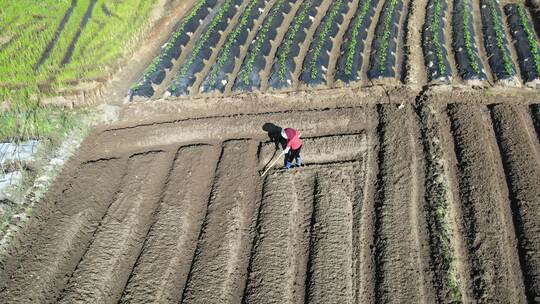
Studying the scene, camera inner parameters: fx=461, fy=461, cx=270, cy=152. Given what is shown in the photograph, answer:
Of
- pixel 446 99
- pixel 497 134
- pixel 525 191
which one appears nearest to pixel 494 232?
pixel 525 191

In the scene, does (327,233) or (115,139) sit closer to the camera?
(327,233)

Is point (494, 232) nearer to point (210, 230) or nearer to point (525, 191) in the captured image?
point (525, 191)

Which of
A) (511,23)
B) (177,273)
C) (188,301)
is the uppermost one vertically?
(511,23)

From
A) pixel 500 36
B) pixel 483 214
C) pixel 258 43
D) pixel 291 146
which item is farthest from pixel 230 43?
pixel 483 214

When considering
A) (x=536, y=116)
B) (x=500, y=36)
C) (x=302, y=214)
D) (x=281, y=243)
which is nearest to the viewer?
(x=281, y=243)

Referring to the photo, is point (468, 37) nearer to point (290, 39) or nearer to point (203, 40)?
point (290, 39)

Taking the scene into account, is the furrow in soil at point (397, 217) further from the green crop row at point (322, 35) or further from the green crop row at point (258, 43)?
the green crop row at point (258, 43)
